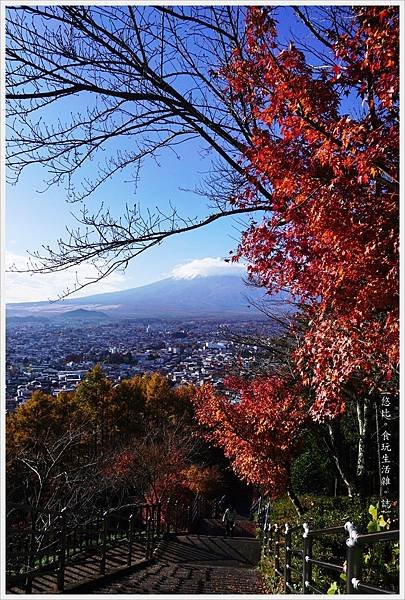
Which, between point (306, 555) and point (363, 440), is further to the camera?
point (363, 440)

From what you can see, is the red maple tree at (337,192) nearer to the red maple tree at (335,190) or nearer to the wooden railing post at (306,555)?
the red maple tree at (335,190)

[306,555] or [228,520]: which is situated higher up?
[306,555]

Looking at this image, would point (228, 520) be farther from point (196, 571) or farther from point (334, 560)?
point (334, 560)

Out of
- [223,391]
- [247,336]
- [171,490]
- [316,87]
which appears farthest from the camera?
[171,490]

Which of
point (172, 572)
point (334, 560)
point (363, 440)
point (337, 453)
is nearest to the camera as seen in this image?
point (334, 560)

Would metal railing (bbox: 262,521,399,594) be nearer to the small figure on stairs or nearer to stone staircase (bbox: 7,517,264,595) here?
stone staircase (bbox: 7,517,264,595)

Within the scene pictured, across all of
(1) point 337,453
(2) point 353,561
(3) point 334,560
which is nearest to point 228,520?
(1) point 337,453

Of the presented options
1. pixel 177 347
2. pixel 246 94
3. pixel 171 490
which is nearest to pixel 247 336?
pixel 246 94

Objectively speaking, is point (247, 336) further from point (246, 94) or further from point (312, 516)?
point (246, 94)

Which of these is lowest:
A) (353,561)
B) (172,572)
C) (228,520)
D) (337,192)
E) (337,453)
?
(228,520)

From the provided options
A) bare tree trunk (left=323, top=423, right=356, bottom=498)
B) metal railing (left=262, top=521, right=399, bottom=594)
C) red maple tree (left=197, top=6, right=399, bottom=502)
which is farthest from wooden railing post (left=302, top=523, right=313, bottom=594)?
bare tree trunk (left=323, top=423, right=356, bottom=498)
